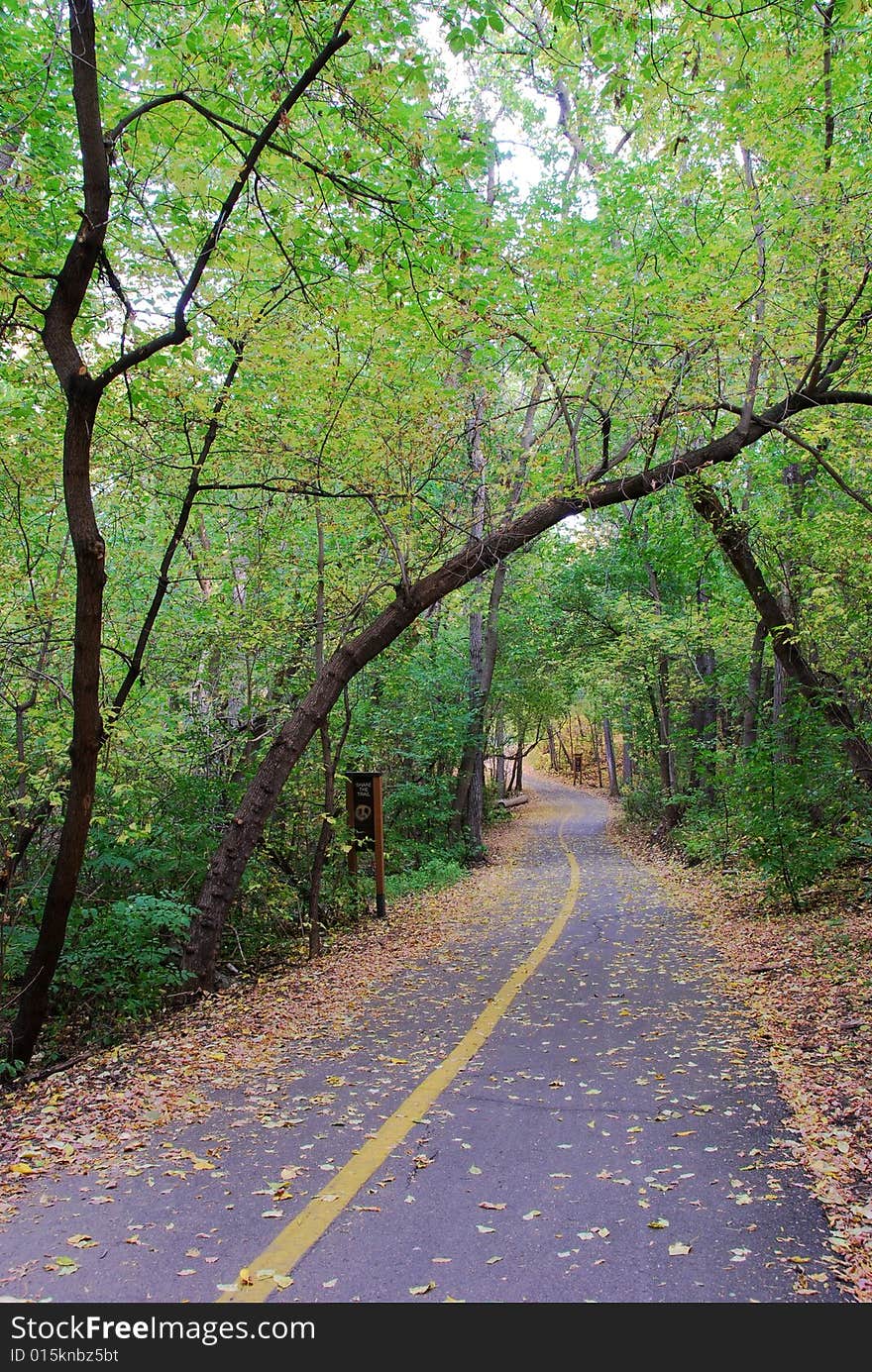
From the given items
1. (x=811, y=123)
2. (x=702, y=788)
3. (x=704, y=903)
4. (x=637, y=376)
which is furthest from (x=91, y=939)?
(x=702, y=788)

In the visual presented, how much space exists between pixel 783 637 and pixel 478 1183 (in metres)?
8.23

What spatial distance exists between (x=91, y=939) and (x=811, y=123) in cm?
1054

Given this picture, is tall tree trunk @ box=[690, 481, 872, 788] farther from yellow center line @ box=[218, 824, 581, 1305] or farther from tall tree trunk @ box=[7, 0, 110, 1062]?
tall tree trunk @ box=[7, 0, 110, 1062]

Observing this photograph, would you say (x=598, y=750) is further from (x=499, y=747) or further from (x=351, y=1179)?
(x=351, y=1179)

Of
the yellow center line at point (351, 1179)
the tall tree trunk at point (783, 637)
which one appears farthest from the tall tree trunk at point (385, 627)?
the yellow center line at point (351, 1179)

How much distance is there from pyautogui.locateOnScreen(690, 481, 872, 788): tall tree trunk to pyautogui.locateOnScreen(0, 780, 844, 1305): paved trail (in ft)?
13.6

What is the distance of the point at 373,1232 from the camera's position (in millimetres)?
3268

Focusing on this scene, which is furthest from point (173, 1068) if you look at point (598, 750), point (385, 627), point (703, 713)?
point (598, 750)

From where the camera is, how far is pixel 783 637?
10.2m

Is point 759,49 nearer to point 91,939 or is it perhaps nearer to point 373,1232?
point 373,1232

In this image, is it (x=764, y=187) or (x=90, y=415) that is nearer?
(x=90, y=415)

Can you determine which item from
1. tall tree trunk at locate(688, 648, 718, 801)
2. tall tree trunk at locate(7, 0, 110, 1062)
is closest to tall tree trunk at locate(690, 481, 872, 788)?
tall tree trunk at locate(7, 0, 110, 1062)

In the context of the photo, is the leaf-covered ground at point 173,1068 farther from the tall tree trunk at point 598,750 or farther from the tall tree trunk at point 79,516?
the tall tree trunk at point 598,750

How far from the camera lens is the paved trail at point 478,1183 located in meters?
2.96
